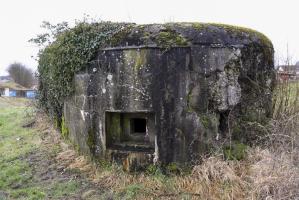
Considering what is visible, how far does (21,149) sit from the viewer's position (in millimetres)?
7578

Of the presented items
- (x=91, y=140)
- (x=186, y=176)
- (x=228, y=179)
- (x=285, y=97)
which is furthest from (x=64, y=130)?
(x=285, y=97)

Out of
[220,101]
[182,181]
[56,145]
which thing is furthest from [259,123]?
[56,145]

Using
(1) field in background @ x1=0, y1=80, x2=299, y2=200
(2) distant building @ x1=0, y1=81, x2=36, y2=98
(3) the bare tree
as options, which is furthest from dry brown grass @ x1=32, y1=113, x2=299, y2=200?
(3) the bare tree

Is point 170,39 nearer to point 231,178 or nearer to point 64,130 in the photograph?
point 231,178

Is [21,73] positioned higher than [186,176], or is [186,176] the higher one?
[21,73]

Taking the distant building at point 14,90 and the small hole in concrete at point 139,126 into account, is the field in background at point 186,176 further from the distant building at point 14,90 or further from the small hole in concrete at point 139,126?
the distant building at point 14,90

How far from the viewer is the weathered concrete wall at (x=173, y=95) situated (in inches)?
200

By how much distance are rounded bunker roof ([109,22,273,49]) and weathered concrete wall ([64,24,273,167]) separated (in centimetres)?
2

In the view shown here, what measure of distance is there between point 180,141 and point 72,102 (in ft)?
7.82

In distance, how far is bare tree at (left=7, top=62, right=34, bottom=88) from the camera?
140 ft

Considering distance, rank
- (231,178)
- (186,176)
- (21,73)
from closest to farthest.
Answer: (231,178) → (186,176) → (21,73)

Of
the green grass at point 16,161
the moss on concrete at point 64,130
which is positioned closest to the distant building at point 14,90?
the green grass at point 16,161

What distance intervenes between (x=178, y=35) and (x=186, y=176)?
2.18 metres

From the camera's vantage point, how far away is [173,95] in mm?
5082
